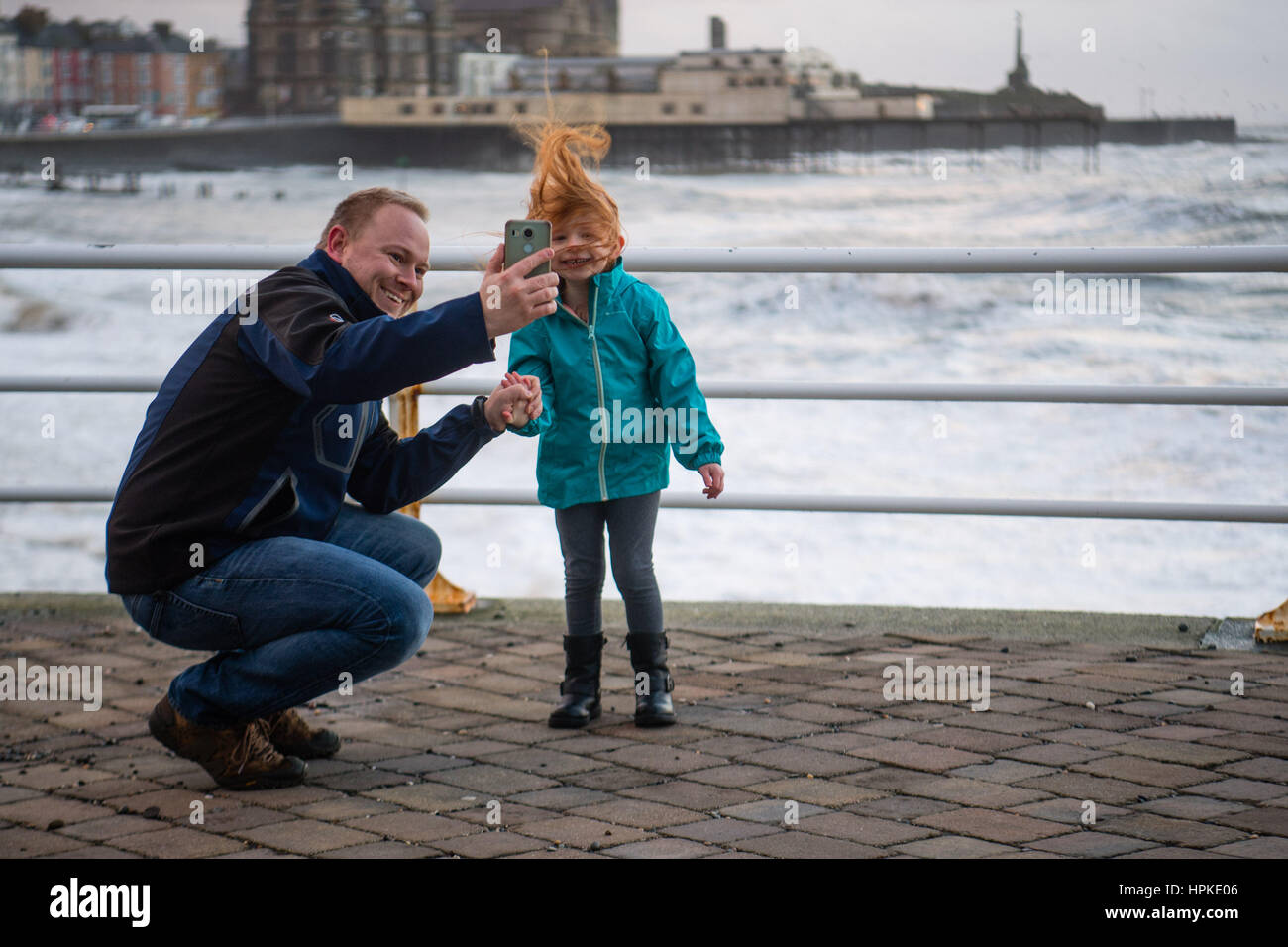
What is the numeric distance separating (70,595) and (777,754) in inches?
99.2

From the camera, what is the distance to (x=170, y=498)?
2.39 m

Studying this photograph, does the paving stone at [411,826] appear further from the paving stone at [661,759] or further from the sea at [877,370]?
the sea at [877,370]

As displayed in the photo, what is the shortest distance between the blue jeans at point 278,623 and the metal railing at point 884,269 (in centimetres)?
111

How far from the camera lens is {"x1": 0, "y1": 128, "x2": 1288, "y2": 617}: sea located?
7.68 m

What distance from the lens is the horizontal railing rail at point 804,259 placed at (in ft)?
11.3

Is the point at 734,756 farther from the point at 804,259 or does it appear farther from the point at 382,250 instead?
the point at 804,259

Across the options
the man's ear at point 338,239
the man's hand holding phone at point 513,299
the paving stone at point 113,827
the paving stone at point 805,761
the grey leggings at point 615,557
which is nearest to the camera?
the man's hand holding phone at point 513,299

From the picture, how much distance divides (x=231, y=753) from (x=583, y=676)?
0.80 meters

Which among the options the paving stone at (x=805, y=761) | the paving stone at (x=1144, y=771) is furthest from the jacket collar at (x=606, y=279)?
the paving stone at (x=1144, y=771)

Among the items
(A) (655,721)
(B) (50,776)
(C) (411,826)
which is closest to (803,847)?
(C) (411,826)

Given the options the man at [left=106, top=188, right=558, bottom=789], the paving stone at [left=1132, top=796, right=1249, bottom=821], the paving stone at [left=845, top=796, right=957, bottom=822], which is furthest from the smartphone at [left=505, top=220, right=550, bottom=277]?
the paving stone at [left=1132, top=796, right=1249, bottom=821]

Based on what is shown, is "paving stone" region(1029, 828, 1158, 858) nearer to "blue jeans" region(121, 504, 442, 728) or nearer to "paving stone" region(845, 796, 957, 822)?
"paving stone" region(845, 796, 957, 822)

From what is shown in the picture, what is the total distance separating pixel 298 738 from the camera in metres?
2.83
